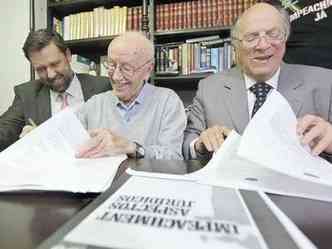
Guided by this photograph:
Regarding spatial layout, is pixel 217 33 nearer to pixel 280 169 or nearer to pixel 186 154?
pixel 186 154

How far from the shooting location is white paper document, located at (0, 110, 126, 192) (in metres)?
0.52

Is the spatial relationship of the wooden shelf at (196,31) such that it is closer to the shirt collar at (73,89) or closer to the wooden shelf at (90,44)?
the wooden shelf at (90,44)

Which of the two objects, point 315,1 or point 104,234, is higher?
point 315,1

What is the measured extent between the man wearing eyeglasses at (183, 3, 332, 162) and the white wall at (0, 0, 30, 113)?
1718 millimetres

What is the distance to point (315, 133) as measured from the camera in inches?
27.5

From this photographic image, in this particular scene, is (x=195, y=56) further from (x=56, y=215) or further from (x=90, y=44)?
(x=56, y=215)

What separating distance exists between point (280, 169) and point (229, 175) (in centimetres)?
9

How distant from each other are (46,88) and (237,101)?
3.50 feet

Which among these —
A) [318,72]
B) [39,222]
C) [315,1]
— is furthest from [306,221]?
[315,1]

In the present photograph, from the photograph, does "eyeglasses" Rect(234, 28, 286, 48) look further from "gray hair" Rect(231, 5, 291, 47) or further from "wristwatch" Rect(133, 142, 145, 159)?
"wristwatch" Rect(133, 142, 145, 159)

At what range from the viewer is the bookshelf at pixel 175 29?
86.1 inches

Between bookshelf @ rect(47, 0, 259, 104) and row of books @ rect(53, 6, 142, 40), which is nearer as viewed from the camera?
bookshelf @ rect(47, 0, 259, 104)

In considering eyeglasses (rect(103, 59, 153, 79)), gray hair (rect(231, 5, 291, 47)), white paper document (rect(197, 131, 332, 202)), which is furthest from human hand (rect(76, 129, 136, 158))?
gray hair (rect(231, 5, 291, 47))

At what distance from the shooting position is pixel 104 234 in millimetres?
285
